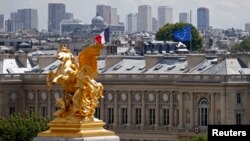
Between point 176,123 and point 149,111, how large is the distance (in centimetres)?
302

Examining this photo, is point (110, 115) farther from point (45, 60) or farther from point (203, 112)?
point (203, 112)

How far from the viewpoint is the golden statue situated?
119ft

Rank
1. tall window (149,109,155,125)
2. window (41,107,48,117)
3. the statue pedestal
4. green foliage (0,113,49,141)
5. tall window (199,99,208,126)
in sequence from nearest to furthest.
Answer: the statue pedestal < green foliage (0,113,49,141) < tall window (199,99,208,126) < tall window (149,109,155,125) < window (41,107,48,117)

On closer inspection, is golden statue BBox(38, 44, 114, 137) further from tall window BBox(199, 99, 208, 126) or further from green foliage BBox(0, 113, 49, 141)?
tall window BBox(199, 99, 208, 126)

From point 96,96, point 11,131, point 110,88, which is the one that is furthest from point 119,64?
point 96,96

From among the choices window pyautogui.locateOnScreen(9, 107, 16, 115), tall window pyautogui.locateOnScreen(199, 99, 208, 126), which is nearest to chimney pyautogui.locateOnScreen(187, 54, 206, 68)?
tall window pyautogui.locateOnScreen(199, 99, 208, 126)

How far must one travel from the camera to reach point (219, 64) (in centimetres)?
11756

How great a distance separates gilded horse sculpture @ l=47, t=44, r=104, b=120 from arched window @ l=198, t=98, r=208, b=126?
7861cm

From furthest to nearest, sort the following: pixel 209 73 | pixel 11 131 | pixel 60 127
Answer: pixel 209 73 → pixel 11 131 → pixel 60 127

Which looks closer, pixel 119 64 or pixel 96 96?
pixel 96 96

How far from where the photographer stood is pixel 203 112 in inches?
4545

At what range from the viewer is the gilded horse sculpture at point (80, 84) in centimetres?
3641

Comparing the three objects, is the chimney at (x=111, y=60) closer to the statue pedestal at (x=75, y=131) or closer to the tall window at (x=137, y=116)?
the tall window at (x=137, y=116)

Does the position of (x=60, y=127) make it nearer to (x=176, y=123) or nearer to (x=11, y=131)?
(x=11, y=131)
